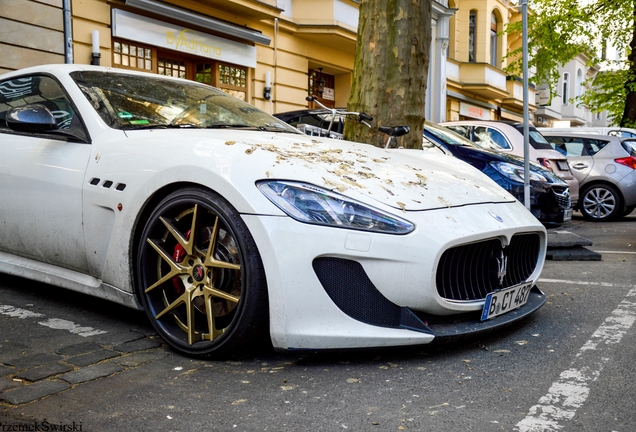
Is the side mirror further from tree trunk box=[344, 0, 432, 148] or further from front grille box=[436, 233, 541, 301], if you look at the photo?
tree trunk box=[344, 0, 432, 148]

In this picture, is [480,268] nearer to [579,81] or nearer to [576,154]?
[576,154]

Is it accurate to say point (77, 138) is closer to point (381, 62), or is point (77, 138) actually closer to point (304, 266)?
point (304, 266)

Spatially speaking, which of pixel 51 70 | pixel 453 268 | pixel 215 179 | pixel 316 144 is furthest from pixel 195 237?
pixel 51 70

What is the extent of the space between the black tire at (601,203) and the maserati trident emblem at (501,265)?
31.5 feet

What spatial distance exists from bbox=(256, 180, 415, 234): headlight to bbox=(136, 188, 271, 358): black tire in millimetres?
201

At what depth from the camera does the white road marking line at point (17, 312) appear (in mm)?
3965

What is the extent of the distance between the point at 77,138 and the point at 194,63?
426 inches

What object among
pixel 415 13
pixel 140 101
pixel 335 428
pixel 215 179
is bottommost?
pixel 335 428

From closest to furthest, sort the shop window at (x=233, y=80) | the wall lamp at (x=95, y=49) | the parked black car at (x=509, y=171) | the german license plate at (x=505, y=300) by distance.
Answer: the german license plate at (x=505, y=300) < the parked black car at (x=509, y=171) < the wall lamp at (x=95, y=49) < the shop window at (x=233, y=80)

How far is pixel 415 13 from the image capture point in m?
6.67

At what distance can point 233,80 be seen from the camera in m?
14.9

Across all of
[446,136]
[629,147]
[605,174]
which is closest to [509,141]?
[446,136]

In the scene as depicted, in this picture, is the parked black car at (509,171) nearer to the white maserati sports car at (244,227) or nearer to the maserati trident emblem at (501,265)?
the white maserati sports car at (244,227)

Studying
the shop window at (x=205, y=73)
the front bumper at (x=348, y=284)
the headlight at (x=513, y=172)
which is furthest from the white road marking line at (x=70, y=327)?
the shop window at (x=205, y=73)
